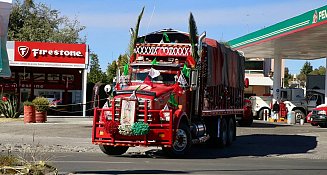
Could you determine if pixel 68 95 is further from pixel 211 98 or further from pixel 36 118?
pixel 211 98

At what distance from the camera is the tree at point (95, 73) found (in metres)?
63.3

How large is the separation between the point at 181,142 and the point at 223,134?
4779 millimetres

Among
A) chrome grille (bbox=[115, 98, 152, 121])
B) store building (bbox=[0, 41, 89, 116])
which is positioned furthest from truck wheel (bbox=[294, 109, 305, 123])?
chrome grille (bbox=[115, 98, 152, 121])

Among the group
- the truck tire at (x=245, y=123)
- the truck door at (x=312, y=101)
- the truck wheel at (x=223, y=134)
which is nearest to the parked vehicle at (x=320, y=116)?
the truck tire at (x=245, y=123)

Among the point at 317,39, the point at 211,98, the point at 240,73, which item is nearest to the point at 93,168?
the point at 211,98

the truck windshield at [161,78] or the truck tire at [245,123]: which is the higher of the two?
the truck windshield at [161,78]

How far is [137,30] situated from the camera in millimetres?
18516

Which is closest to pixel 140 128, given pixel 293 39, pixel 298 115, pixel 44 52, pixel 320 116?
pixel 320 116

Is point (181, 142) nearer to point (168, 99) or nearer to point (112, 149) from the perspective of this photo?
point (168, 99)

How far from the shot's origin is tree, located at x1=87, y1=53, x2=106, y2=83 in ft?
Result: 208

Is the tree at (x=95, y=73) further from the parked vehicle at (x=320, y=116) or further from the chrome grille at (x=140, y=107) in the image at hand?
the chrome grille at (x=140, y=107)

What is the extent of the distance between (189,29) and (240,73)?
700cm

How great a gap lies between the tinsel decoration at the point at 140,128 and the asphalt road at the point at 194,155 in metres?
0.78

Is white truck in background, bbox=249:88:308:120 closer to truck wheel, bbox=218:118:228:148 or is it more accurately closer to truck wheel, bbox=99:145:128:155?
truck wheel, bbox=218:118:228:148
